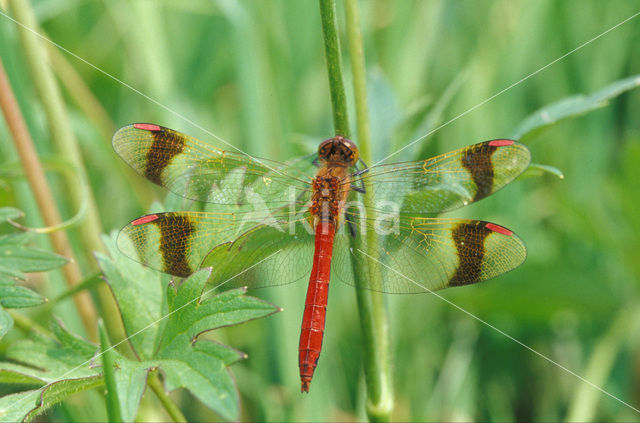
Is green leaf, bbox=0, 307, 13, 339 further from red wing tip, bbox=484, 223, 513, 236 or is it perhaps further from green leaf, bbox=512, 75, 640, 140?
green leaf, bbox=512, 75, 640, 140

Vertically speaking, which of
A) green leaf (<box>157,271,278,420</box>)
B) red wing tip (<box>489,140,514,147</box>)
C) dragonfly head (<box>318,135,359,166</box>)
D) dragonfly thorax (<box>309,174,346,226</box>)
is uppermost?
dragonfly head (<box>318,135,359,166</box>)

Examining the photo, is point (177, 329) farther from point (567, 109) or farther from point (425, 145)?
point (425, 145)

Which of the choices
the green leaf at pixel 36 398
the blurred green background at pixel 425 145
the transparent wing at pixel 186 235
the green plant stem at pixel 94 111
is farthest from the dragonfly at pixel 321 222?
the green plant stem at pixel 94 111

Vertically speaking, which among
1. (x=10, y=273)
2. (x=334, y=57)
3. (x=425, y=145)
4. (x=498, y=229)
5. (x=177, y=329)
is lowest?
(x=177, y=329)

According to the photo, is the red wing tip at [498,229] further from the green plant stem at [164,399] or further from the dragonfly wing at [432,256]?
the green plant stem at [164,399]

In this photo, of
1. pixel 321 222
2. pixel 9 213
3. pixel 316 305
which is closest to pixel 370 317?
pixel 316 305

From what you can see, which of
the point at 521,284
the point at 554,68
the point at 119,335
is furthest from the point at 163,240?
the point at 554,68

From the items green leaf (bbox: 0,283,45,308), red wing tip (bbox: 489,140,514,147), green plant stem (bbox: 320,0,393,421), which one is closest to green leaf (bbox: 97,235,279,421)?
green leaf (bbox: 0,283,45,308)
